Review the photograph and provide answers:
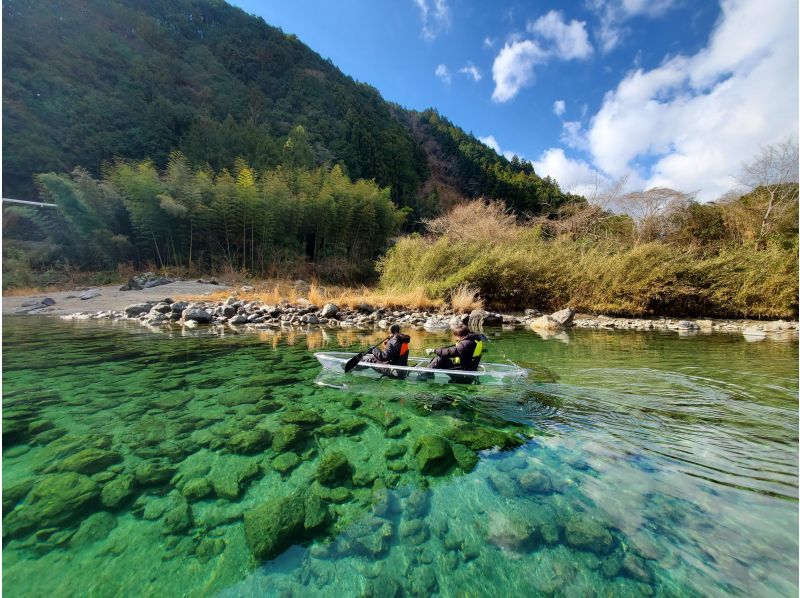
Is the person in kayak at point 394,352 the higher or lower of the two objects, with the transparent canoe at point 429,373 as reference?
higher

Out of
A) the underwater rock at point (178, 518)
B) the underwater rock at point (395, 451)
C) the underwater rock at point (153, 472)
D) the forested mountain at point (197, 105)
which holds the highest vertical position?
the forested mountain at point (197, 105)

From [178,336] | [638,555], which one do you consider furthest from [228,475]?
[178,336]

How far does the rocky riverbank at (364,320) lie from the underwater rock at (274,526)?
8.36m

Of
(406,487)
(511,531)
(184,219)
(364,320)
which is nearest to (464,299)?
(364,320)

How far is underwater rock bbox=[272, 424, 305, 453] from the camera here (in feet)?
10.5

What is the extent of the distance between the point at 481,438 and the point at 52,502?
343 centimetres

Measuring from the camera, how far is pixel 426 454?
3.05m

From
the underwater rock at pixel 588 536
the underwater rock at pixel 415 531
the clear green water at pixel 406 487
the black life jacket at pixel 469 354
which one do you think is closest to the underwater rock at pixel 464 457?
the clear green water at pixel 406 487

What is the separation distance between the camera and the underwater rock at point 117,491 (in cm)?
239

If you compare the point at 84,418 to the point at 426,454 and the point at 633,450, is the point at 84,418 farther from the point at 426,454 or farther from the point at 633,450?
the point at 633,450

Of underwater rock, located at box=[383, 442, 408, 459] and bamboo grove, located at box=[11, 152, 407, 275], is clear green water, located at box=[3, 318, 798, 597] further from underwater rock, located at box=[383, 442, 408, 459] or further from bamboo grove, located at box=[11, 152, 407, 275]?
bamboo grove, located at box=[11, 152, 407, 275]

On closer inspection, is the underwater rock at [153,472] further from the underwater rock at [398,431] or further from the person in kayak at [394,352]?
the person in kayak at [394,352]

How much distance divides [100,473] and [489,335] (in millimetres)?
8867

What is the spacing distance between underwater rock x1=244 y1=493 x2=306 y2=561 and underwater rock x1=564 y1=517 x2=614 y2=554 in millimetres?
1712
